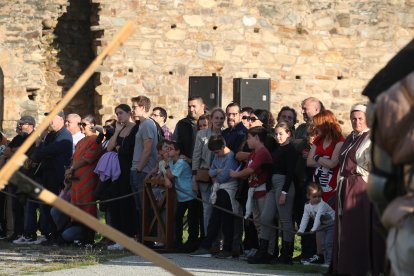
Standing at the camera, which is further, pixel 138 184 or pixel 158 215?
pixel 138 184

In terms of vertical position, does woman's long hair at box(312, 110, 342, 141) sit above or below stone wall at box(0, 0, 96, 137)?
below

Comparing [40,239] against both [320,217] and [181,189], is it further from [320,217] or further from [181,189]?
[320,217]

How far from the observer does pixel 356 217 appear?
29.9ft

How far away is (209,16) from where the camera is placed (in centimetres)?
2045

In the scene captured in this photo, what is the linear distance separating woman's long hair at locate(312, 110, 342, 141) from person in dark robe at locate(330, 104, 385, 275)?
2.20 feet

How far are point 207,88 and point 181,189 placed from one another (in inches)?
126

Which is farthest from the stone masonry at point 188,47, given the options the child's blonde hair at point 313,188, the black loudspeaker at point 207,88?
the child's blonde hair at point 313,188

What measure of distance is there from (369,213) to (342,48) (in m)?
12.4

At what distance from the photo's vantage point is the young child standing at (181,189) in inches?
481

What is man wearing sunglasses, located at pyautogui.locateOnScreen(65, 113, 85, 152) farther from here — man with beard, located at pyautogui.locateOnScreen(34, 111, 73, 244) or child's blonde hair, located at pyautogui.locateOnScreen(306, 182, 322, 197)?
child's blonde hair, located at pyautogui.locateOnScreen(306, 182, 322, 197)

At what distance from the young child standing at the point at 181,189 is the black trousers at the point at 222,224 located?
0.47 metres

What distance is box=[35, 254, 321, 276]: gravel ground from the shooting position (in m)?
10.1

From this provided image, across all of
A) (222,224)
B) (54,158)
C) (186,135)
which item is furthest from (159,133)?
(222,224)

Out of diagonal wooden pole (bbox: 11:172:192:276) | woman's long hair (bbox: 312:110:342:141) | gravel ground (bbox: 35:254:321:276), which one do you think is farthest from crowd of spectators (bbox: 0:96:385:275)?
diagonal wooden pole (bbox: 11:172:192:276)
